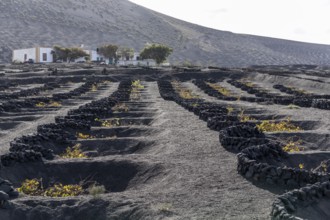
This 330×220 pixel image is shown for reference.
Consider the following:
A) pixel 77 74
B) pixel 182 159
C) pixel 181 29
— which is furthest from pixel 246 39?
pixel 182 159

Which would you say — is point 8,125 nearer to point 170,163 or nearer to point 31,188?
point 31,188

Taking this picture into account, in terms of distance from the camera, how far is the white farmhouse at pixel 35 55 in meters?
102

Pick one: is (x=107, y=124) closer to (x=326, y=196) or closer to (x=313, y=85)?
(x=326, y=196)

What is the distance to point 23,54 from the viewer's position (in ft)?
337

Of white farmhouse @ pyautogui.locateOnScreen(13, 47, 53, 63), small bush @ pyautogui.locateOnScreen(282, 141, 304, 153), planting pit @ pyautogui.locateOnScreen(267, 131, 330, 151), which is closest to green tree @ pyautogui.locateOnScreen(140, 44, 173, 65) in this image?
white farmhouse @ pyautogui.locateOnScreen(13, 47, 53, 63)

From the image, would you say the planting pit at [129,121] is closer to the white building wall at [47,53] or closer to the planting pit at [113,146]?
the planting pit at [113,146]

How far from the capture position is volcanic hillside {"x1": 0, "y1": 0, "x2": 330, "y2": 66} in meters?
124

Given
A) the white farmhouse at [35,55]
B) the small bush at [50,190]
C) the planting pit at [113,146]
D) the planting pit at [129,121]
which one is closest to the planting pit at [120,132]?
the planting pit at [113,146]

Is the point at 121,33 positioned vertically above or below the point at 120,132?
above

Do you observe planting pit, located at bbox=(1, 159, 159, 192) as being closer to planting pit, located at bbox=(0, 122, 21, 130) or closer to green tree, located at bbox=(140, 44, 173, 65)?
planting pit, located at bbox=(0, 122, 21, 130)

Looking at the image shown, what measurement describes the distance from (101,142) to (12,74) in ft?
156

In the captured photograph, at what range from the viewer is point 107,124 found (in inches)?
958

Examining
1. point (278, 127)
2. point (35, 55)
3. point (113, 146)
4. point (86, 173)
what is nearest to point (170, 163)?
point (86, 173)

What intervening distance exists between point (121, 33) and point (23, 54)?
40.8m
